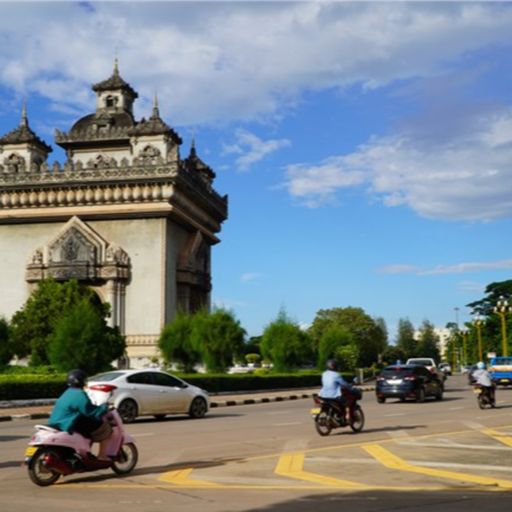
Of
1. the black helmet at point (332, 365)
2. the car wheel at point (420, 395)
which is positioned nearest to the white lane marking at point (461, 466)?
the black helmet at point (332, 365)

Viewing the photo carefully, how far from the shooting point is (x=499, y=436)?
15.2 m

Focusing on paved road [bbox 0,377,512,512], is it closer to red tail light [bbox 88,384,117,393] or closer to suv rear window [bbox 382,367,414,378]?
red tail light [bbox 88,384,117,393]

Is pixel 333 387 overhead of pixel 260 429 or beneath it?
overhead

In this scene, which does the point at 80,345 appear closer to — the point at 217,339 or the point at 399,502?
the point at 217,339

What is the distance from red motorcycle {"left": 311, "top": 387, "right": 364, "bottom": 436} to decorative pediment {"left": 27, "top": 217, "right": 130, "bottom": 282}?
38.4 m

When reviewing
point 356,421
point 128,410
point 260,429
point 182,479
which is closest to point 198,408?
point 128,410

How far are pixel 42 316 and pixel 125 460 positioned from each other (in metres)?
39.2

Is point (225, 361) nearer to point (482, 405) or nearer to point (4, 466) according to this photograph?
point (482, 405)

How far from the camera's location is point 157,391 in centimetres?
2088

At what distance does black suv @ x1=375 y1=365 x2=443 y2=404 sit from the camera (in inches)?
1085

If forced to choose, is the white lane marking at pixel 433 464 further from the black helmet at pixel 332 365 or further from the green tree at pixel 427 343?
the green tree at pixel 427 343

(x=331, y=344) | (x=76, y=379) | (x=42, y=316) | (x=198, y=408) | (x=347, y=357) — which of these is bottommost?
(x=198, y=408)

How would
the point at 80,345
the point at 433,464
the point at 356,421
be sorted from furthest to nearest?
1. the point at 80,345
2. the point at 356,421
3. the point at 433,464

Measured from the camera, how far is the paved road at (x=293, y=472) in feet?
26.9
